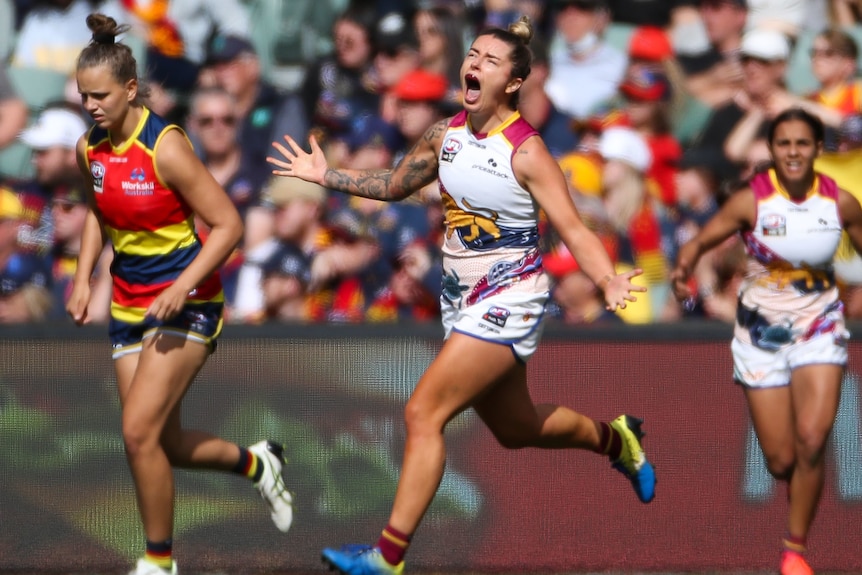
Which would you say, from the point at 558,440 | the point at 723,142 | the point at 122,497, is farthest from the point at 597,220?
the point at 122,497

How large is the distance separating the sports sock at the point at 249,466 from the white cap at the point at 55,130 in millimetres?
2889

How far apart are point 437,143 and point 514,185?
1.38 ft

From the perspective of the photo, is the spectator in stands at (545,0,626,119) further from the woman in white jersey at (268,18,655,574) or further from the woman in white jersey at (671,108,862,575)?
the woman in white jersey at (268,18,655,574)

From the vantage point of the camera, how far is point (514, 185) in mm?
4805

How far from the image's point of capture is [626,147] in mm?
7453

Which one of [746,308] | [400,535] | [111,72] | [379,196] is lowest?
[400,535]

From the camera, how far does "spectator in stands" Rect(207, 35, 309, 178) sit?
782 centimetres

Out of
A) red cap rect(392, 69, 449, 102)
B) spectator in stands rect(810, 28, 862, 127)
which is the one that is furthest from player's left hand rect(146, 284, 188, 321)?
spectator in stands rect(810, 28, 862, 127)

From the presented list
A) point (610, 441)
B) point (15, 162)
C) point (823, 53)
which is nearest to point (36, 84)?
point (15, 162)

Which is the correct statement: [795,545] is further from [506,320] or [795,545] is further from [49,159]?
[49,159]

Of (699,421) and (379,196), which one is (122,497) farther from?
(699,421)

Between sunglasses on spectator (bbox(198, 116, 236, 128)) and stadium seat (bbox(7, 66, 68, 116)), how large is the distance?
33.3 inches

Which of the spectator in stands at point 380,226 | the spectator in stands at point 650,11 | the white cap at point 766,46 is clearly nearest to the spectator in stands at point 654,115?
the spectator in stands at point 650,11

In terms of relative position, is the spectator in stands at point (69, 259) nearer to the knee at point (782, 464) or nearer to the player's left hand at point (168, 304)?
the player's left hand at point (168, 304)
